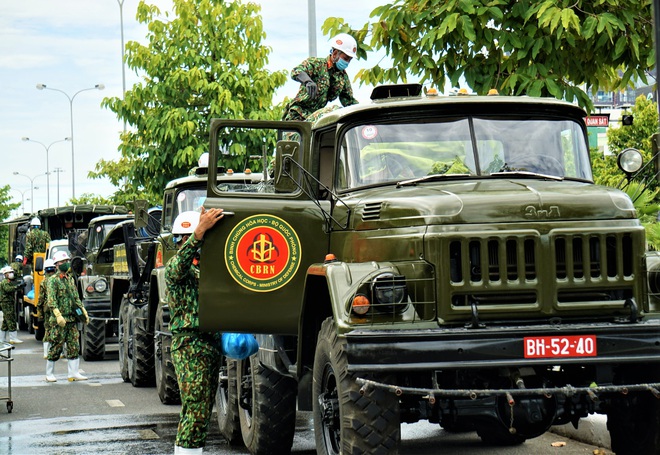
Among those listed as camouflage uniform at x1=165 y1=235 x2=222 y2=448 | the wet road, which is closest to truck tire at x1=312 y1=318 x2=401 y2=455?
camouflage uniform at x1=165 y1=235 x2=222 y2=448

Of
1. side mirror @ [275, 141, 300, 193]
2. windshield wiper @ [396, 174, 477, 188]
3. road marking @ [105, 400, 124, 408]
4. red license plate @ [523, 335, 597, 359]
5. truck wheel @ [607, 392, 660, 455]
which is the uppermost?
side mirror @ [275, 141, 300, 193]

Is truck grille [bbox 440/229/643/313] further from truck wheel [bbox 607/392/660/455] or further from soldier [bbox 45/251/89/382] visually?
soldier [bbox 45/251/89/382]

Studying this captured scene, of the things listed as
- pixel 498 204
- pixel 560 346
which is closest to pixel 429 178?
pixel 498 204

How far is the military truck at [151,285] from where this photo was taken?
14.0 meters

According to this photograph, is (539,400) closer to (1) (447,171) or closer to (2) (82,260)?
(1) (447,171)

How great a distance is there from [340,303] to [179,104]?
71.9ft

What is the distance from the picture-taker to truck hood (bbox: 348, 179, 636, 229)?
7117 mm

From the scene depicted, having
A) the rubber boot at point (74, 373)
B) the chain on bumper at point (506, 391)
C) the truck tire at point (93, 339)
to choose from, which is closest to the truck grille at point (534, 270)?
the chain on bumper at point (506, 391)

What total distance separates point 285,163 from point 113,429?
16.4 feet

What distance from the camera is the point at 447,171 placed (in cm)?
802

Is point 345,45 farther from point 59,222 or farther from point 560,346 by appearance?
point 59,222

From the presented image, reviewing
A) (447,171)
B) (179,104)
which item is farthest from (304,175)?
(179,104)

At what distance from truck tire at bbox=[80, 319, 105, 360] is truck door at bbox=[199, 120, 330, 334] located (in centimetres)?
1341

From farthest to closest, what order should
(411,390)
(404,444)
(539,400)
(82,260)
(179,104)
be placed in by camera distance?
(179,104), (82,260), (404,444), (539,400), (411,390)
